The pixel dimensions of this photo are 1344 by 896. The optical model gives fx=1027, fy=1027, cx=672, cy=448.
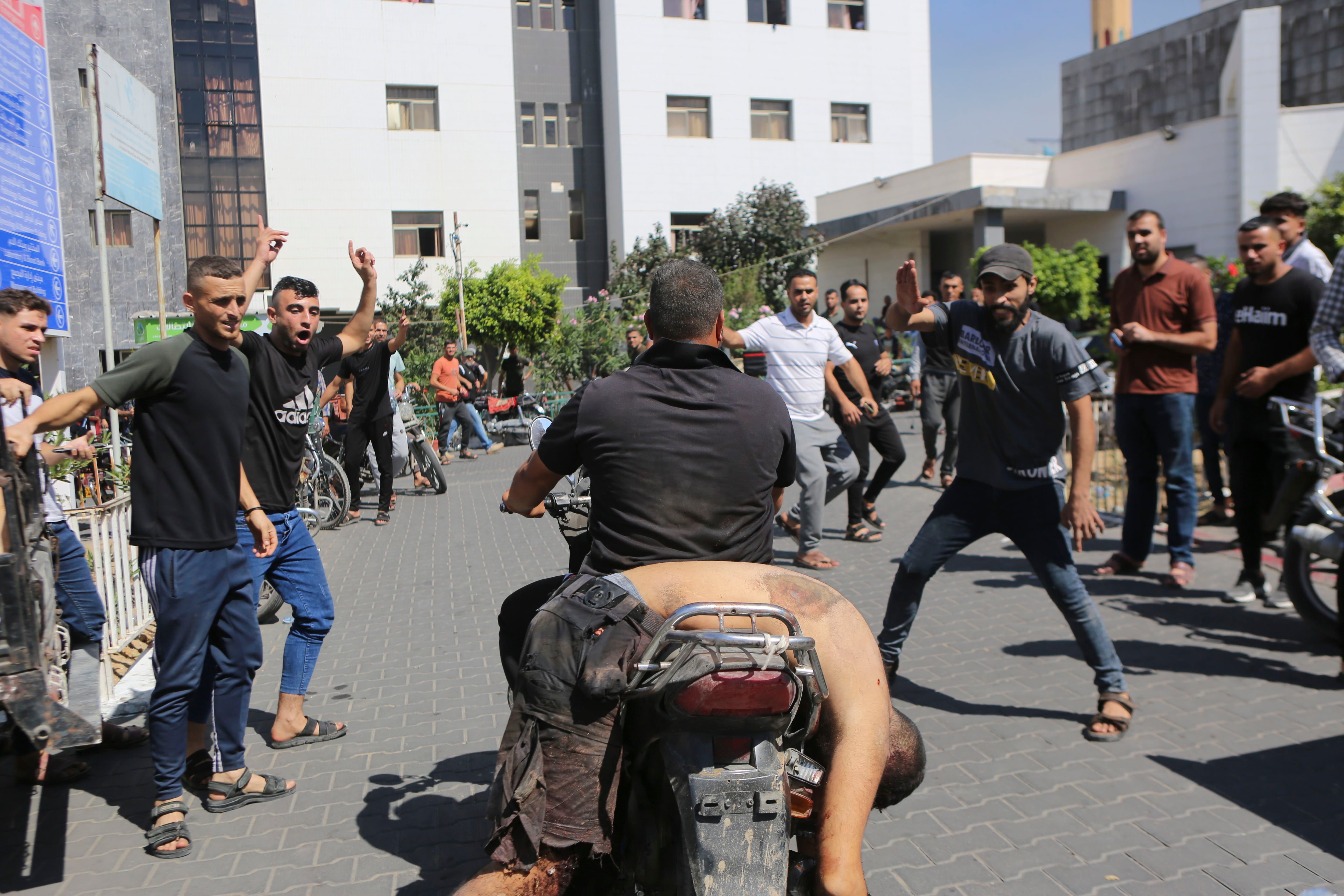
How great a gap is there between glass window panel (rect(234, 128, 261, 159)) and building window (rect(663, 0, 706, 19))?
14.0 m

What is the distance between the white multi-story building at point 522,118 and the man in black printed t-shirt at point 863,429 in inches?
887

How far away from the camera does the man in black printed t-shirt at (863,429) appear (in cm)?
900

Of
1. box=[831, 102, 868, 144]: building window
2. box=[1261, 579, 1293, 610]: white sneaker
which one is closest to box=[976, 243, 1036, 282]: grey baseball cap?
box=[1261, 579, 1293, 610]: white sneaker

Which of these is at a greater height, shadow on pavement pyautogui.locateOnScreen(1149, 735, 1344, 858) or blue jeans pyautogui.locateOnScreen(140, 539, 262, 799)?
blue jeans pyautogui.locateOnScreen(140, 539, 262, 799)

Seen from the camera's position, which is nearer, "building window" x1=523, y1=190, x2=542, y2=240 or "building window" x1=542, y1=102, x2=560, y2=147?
"building window" x1=542, y1=102, x2=560, y2=147

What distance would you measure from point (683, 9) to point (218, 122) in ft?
52.0

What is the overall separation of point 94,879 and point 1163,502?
8922 millimetres

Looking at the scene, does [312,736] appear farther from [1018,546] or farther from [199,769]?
[1018,546]

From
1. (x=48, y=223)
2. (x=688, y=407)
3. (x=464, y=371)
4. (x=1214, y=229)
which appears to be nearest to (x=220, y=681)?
(x=688, y=407)

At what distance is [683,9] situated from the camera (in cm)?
3566

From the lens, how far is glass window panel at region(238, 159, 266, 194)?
32594mm

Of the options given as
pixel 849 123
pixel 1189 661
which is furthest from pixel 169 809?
pixel 849 123

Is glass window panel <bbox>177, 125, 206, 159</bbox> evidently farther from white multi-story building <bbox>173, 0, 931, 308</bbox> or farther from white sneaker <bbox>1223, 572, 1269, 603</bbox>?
white sneaker <bbox>1223, 572, 1269, 603</bbox>

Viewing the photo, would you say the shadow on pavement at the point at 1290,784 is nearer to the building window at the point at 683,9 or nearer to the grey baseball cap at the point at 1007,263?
the grey baseball cap at the point at 1007,263
